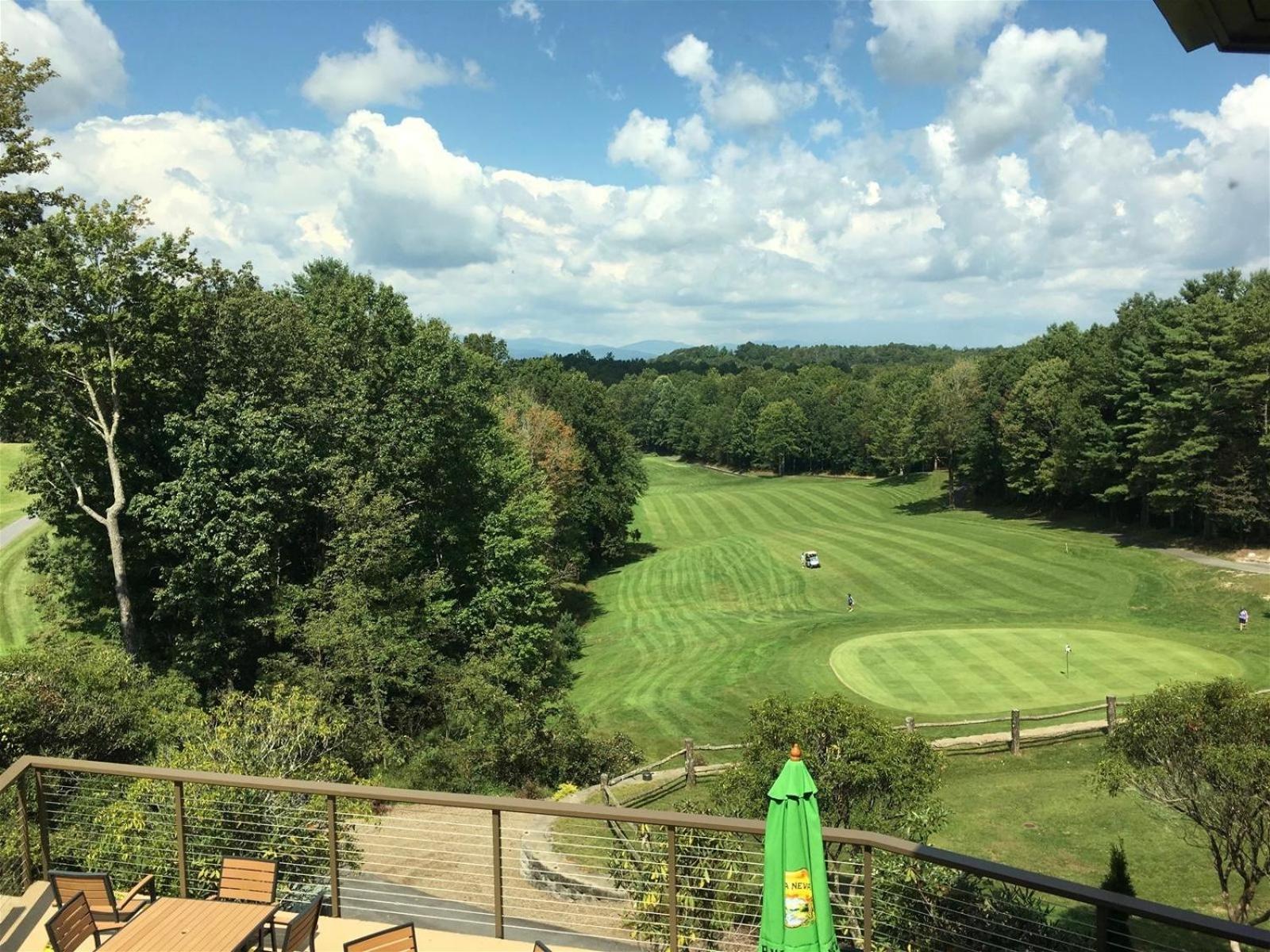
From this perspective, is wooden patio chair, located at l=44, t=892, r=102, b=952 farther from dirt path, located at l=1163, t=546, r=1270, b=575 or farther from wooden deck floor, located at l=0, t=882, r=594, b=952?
dirt path, located at l=1163, t=546, r=1270, b=575

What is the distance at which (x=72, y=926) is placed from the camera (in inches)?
194

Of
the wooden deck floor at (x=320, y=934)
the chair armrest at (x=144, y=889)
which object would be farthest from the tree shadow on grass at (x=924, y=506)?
the chair armrest at (x=144, y=889)

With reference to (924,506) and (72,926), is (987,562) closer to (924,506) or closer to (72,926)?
(924,506)

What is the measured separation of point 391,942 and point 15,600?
31377mm

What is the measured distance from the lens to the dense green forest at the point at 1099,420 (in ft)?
134

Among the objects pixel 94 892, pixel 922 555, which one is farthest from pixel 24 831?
pixel 922 555

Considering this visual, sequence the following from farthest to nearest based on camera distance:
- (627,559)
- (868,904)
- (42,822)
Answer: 1. (627,559)
2. (42,822)
3. (868,904)

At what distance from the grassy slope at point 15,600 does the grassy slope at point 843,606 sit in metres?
18.2

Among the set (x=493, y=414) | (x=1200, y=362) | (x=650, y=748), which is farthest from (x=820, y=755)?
(x=1200, y=362)

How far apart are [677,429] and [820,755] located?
107509mm

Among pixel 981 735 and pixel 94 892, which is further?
pixel 981 735

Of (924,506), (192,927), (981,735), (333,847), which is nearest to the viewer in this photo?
(192,927)

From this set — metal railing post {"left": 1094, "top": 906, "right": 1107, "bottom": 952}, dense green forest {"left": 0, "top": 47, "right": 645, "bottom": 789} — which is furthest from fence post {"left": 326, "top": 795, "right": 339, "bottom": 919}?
dense green forest {"left": 0, "top": 47, "right": 645, "bottom": 789}

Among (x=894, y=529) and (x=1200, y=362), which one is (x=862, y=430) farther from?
(x=1200, y=362)
